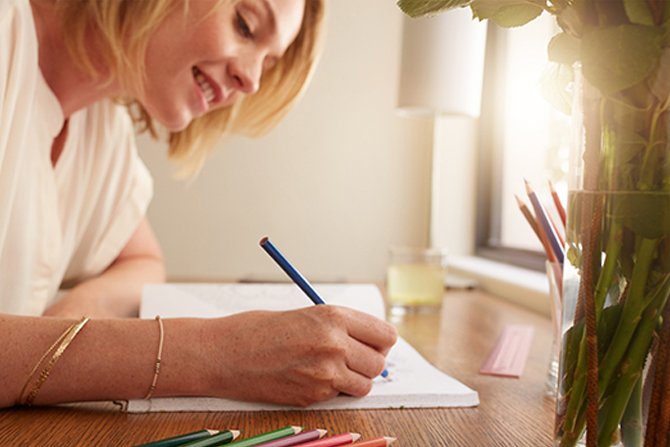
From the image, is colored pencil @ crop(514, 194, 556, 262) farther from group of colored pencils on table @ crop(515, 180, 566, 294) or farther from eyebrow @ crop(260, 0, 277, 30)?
eyebrow @ crop(260, 0, 277, 30)

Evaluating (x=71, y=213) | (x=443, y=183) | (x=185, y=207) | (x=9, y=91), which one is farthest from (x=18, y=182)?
(x=443, y=183)

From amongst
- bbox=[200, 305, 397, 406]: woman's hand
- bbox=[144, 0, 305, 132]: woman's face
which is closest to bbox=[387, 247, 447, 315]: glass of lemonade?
bbox=[144, 0, 305, 132]: woman's face

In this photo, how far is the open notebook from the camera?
19.4 inches

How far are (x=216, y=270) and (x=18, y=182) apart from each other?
1.40m

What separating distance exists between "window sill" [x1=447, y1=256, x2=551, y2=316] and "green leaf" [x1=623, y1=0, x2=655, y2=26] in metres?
0.91

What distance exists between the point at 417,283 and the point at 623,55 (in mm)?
826

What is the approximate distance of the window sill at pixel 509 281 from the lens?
1.18 meters

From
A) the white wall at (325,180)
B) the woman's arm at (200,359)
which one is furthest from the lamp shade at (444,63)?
the woman's arm at (200,359)

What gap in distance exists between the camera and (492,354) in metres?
0.74

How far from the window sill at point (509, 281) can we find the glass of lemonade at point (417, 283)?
0.78 ft

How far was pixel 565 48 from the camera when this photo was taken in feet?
1.03

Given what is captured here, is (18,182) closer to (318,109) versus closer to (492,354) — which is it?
(492,354)

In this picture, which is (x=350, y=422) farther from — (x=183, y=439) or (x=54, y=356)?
(x=54, y=356)

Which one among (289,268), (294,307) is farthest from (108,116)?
(289,268)
